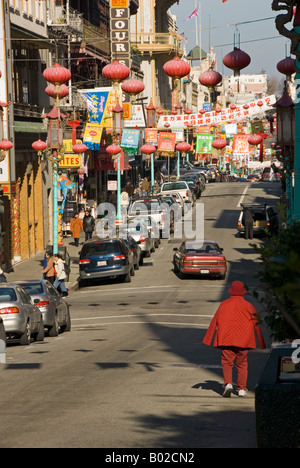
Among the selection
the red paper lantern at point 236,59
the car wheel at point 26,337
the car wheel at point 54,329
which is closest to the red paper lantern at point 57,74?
the car wheel at point 54,329

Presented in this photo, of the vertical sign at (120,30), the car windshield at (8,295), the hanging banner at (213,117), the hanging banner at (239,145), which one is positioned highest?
the vertical sign at (120,30)

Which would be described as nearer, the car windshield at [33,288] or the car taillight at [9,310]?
the car taillight at [9,310]

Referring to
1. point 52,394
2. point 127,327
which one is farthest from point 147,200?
point 52,394

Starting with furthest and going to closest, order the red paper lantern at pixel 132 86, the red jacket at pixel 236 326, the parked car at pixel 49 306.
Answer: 1. the red paper lantern at pixel 132 86
2. the parked car at pixel 49 306
3. the red jacket at pixel 236 326

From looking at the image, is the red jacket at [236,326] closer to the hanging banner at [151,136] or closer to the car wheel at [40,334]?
the car wheel at [40,334]

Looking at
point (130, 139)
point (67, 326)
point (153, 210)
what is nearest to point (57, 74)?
point (67, 326)

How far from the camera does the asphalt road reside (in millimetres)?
11242

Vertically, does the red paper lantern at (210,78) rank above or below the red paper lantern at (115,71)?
below

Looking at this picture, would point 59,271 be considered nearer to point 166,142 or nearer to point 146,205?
point 146,205

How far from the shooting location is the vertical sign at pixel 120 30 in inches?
2788

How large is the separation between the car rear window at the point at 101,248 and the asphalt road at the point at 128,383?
2641 mm

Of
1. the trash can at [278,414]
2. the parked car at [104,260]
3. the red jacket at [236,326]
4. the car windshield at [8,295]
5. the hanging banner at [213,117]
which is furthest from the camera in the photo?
the parked car at [104,260]

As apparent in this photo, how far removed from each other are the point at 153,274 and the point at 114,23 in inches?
1377
